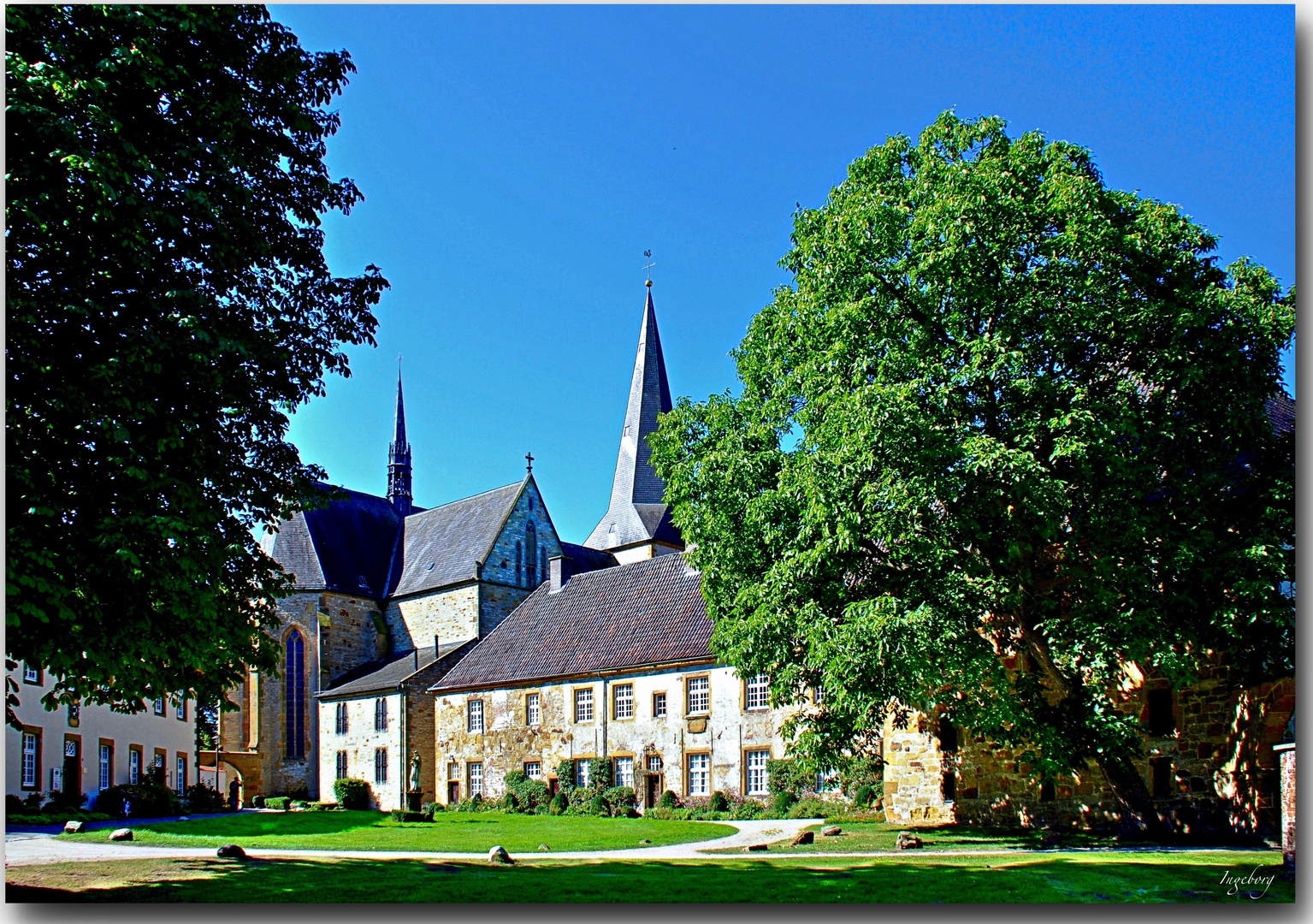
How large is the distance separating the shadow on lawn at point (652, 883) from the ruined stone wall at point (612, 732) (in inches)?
673

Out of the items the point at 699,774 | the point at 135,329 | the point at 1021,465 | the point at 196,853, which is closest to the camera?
the point at 135,329

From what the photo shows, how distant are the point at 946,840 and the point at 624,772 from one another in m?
17.6

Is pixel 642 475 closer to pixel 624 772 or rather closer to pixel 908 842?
pixel 624 772

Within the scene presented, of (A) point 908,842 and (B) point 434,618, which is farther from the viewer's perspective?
(B) point 434,618

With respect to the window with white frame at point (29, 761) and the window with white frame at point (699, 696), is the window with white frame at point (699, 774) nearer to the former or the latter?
the window with white frame at point (699, 696)

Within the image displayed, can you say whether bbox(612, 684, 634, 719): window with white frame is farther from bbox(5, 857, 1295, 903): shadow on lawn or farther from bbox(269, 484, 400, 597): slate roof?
bbox(5, 857, 1295, 903): shadow on lawn

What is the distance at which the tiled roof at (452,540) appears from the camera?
170 ft

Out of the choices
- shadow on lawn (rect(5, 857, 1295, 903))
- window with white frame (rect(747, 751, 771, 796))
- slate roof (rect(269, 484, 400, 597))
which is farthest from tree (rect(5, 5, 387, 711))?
slate roof (rect(269, 484, 400, 597))

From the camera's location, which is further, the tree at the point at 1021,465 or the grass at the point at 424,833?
the grass at the point at 424,833

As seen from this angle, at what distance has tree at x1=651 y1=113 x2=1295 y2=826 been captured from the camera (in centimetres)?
1644

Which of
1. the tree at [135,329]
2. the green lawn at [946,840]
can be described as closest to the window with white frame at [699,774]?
the green lawn at [946,840]

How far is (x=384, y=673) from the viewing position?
157 feet

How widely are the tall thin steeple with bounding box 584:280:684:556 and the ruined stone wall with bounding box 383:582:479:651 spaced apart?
10.2 metres

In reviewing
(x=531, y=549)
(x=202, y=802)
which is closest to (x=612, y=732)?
(x=202, y=802)
